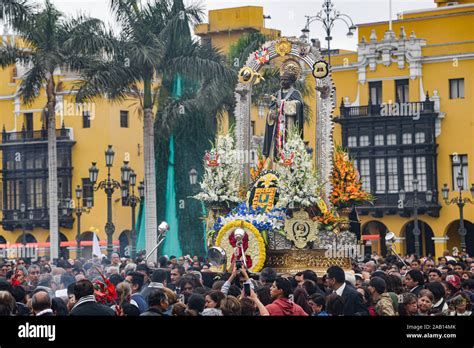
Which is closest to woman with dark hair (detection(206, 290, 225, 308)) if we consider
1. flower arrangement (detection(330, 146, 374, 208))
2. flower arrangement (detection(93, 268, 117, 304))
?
flower arrangement (detection(93, 268, 117, 304))

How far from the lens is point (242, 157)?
25.5m

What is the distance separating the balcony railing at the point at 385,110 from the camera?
50.5 m

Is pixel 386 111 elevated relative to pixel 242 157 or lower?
elevated

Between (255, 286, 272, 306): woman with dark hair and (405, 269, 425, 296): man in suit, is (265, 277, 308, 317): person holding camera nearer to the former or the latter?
(255, 286, 272, 306): woman with dark hair

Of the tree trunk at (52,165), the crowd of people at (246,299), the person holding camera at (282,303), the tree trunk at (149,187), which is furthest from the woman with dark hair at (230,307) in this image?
the tree trunk at (52,165)

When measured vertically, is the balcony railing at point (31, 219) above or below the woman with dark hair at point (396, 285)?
above

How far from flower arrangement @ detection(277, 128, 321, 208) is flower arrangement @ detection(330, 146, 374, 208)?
4.87ft

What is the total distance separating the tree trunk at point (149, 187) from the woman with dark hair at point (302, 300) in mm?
22582

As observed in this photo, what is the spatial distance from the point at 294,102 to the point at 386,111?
91.2 feet

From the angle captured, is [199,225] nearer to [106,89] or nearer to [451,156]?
[106,89]

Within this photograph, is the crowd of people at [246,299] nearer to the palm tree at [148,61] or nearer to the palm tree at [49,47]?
the palm tree at [148,61]

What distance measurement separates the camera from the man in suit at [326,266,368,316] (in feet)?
37.6
